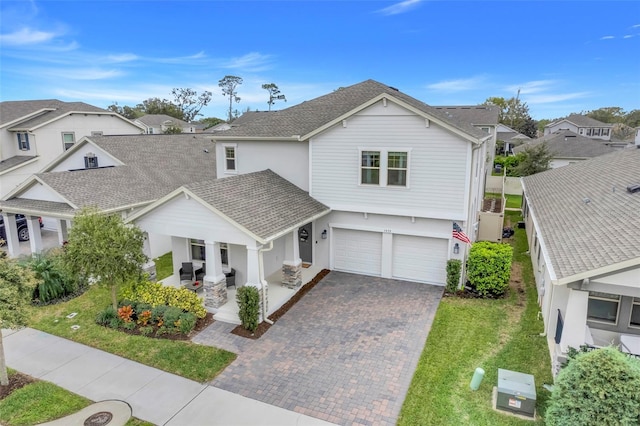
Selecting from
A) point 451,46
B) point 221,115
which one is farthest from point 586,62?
point 221,115

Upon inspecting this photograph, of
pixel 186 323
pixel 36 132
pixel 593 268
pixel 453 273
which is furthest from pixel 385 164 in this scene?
pixel 36 132

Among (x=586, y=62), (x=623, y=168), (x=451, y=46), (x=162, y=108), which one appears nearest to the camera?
(x=623, y=168)

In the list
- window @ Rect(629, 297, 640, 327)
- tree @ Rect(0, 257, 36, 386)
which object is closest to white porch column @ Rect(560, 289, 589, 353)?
window @ Rect(629, 297, 640, 327)

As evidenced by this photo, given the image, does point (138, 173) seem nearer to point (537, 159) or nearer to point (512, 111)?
point (537, 159)

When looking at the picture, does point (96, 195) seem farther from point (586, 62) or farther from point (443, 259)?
point (586, 62)

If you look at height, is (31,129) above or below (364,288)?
above

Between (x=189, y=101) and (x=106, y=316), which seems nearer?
(x=106, y=316)

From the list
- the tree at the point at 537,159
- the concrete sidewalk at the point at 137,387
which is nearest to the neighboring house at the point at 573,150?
the tree at the point at 537,159

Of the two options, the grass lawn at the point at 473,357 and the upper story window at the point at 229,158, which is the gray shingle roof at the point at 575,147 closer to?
the grass lawn at the point at 473,357
